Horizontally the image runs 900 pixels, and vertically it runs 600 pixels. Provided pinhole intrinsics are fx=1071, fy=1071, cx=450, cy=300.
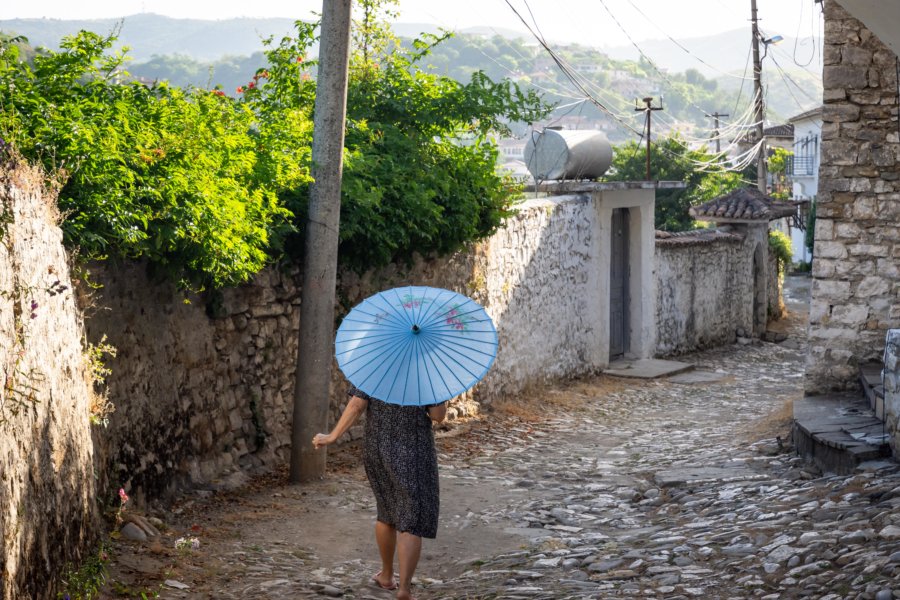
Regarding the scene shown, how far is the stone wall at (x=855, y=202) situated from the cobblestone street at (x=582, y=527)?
937 mm

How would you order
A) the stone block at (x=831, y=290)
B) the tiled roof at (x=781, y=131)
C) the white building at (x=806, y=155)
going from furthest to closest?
the tiled roof at (x=781, y=131), the white building at (x=806, y=155), the stone block at (x=831, y=290)

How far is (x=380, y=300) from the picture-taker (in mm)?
5320

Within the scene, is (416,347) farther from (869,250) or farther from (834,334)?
(869,250)

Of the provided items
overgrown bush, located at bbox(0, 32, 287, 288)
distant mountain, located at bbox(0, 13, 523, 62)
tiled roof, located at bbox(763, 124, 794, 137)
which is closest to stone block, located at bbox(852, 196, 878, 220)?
overgrown bush, located at bbox(0, 32, 287, 288)

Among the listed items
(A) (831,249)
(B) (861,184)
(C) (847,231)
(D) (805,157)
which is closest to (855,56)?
(B) (861,184)

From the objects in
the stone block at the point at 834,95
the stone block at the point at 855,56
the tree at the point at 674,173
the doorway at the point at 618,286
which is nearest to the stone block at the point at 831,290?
the stone block at the point at 834,95

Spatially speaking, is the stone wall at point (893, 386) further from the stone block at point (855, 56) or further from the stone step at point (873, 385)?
the stone block at point (855, 56)

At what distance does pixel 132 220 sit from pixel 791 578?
3.93 meters

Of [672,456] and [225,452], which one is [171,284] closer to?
[225,452]

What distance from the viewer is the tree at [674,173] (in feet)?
94.7

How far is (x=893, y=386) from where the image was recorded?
685 centimetres

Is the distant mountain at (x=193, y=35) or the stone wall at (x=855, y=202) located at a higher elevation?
the distant mountain at (x=193, y=35)

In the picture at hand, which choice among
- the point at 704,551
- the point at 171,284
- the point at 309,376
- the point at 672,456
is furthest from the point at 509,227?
the point at 704,551

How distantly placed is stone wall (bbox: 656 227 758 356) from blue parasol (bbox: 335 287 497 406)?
11.8m
